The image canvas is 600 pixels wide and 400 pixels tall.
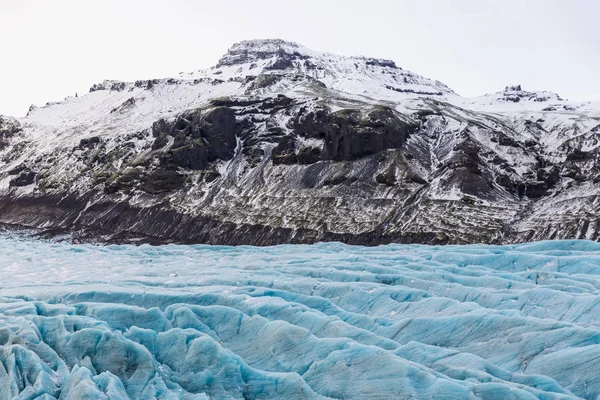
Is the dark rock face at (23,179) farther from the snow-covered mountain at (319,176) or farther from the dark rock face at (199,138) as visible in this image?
the dark rock face at (199,138)

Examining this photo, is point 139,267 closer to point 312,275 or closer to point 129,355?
point 312,275

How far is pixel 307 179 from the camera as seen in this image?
102 m

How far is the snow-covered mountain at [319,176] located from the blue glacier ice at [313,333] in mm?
55152

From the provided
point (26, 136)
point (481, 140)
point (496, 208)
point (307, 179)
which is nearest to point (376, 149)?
point (307, 179)

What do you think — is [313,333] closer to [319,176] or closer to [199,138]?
[319,176]

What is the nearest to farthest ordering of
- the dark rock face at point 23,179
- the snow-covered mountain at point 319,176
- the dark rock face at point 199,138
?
the snow-covered mountain at point 319,176
the dark rock face at point 199,138
the dark rock face at point 23,179

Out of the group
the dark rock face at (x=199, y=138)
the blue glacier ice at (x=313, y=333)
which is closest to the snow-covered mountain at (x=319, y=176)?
the dark rock face at (x=199, y=138)

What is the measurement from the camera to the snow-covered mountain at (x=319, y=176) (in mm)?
81688

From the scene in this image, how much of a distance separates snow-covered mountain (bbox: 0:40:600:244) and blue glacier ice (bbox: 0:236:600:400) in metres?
55.2

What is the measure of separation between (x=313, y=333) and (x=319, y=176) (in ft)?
283

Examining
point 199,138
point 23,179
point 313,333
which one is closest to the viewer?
point 313,333

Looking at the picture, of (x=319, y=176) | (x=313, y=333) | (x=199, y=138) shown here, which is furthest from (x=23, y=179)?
(x=313, y=333)

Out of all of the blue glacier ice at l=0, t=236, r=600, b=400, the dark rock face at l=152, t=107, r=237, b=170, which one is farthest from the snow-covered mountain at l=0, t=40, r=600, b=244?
the blue glacier ice at l=0, t=236, r=600, b=400

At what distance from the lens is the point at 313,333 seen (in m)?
15.9
